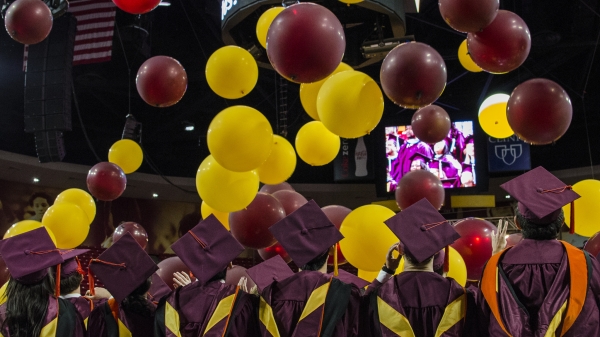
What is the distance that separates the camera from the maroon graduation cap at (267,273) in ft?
11.4

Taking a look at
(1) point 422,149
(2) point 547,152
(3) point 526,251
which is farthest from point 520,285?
(2) point 547,152

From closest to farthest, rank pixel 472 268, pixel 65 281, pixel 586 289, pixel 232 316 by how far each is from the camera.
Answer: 1. pixel 586 289
2. pixel 232 316
3. pixel 65 281
4. pixel 472 268

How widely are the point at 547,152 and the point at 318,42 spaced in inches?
433

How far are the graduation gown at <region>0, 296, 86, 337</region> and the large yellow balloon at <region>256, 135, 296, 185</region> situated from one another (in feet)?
6.97

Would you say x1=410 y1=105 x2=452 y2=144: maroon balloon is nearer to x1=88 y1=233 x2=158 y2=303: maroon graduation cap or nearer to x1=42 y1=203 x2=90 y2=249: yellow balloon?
x1=88 y1=233 x2=158 y2=303: maroon graduation cap

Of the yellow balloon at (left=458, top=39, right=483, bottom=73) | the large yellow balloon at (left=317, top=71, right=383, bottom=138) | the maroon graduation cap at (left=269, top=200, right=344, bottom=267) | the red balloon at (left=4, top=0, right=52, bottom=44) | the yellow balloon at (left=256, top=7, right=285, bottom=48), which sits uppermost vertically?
the red balloon at (left=4, top=0, right=52, bottom=44)

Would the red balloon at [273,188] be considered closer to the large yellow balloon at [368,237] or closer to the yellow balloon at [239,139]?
the large yellow balloon at [368,237]

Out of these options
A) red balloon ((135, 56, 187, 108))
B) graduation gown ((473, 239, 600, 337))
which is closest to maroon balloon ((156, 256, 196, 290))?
red balloon ((135, 56, 187, 108))

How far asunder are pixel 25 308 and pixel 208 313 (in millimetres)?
905

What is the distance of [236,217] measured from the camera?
4.77 m

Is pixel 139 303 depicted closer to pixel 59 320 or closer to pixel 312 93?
pixel 59 320

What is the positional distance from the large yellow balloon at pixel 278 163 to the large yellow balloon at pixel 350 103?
38.2 inches

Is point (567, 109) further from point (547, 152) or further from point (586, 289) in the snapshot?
point (547, 152)

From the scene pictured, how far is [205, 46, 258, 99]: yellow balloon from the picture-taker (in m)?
5.04
